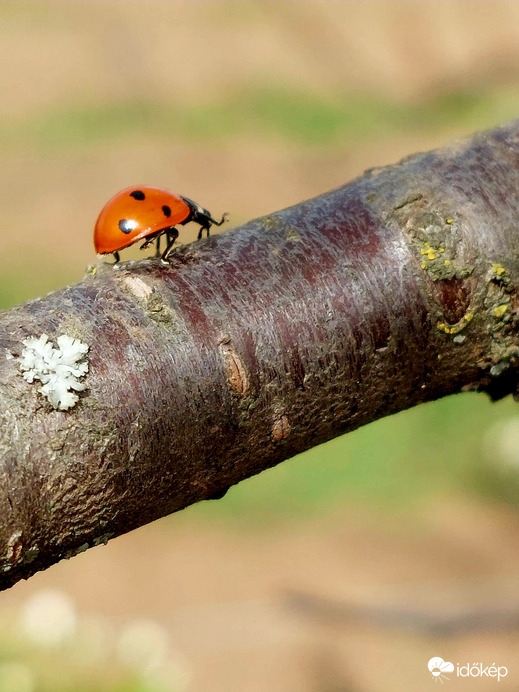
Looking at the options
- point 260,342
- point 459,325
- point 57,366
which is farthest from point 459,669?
point 57,366

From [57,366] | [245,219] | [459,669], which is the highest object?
[57,366]

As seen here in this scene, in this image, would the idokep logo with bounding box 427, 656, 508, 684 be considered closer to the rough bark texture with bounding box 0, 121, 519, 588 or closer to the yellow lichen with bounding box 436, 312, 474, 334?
the rough bark texture with bounding box 0, 121, 519, 588

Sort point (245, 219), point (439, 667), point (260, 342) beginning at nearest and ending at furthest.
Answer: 1. point (260, 342)
2. point (439, 667)
3. point (245, 219)

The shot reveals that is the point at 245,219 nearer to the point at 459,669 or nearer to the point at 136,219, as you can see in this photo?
the point at 459,669

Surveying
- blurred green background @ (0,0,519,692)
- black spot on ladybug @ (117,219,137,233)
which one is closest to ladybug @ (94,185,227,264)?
black spot on ladybug @ (117,219,137,233)

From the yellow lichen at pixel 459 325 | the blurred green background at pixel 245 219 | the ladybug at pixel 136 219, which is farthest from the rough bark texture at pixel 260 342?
the blurred green background at pixel 245 219

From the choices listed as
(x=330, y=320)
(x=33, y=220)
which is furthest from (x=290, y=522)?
(x=330, y=320)

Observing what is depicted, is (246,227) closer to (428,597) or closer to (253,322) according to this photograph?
(253,322)

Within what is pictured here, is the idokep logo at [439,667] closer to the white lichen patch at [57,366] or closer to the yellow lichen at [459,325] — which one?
the yellow lichen at [459,325]
